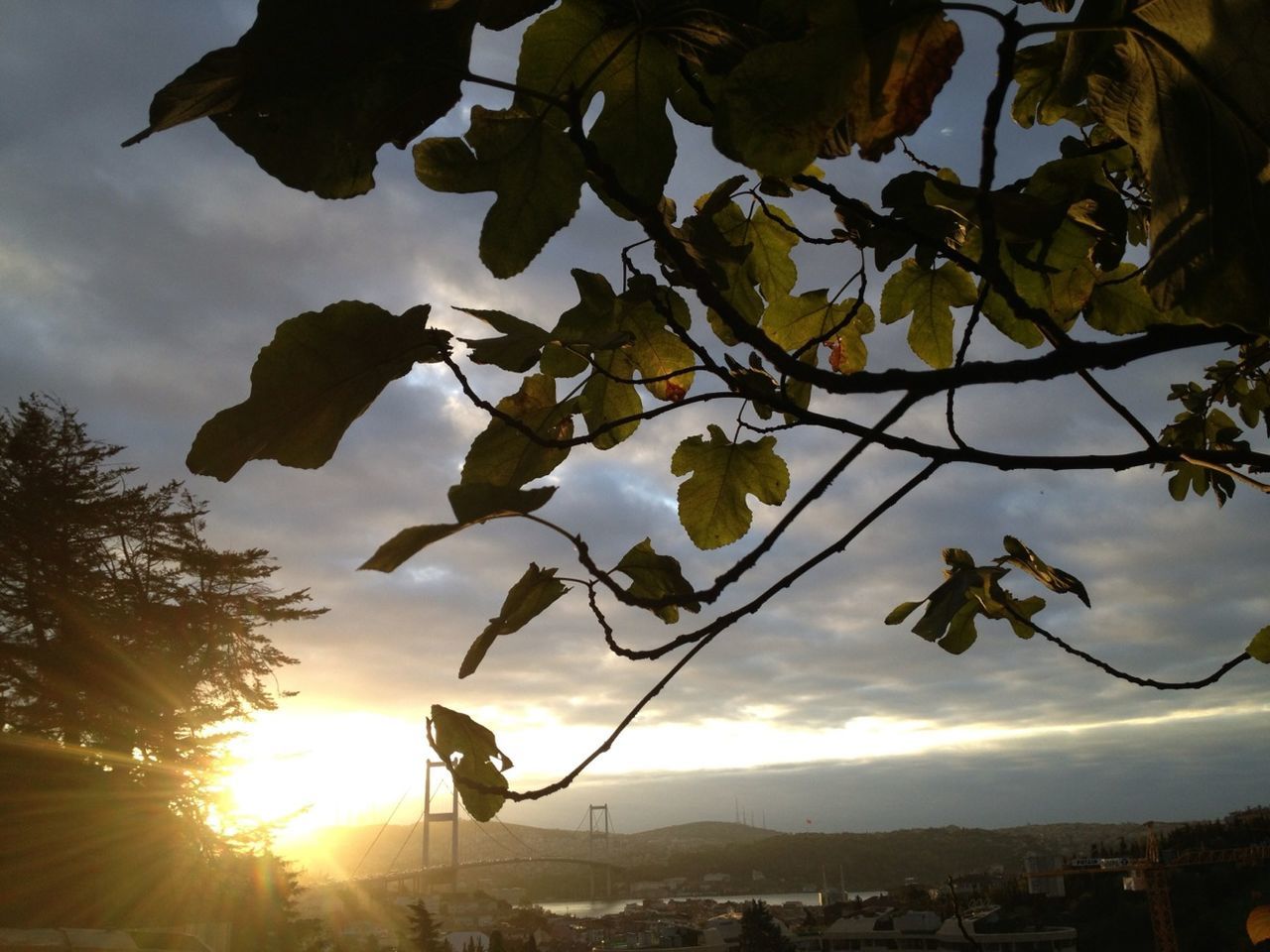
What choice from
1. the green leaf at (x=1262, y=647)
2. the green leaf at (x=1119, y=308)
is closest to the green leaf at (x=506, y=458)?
the green leaf at (x=1119, y=308)

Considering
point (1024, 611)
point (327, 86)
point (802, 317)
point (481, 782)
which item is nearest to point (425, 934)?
point (1024, 611)

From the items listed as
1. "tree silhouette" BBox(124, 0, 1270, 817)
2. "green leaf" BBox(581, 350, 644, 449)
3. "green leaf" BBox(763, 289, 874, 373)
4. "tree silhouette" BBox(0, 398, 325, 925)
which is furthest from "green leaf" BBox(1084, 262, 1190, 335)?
"tree silhouette" BBox(0, 398, 325, 925)

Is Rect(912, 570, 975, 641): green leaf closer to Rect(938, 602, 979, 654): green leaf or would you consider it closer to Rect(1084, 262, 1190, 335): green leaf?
Rect(938, 602, 979, 654): green leaf

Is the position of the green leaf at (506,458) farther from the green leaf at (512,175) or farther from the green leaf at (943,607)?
the green leaf at (943,607)

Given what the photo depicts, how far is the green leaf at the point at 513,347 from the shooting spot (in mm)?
568

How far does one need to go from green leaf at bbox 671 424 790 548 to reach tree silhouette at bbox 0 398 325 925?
15000 millimetres

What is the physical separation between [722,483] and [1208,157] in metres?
0.52

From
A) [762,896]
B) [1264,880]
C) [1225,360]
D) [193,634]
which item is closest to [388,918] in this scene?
[193,634]

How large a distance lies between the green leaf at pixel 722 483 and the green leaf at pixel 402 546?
0.44 metres

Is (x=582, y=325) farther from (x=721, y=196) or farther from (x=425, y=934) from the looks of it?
(x=425, y=934)

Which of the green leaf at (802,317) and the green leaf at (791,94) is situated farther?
the green leaf at (802,317)

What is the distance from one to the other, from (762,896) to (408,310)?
31.9m

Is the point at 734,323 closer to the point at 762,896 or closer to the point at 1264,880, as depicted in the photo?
the point at 1264,880

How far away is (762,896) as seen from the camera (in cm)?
2842
